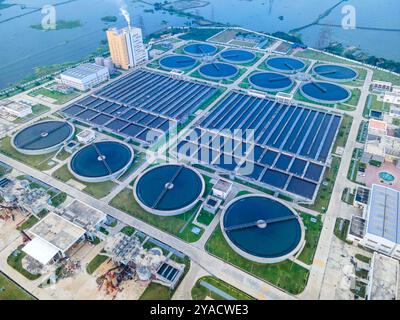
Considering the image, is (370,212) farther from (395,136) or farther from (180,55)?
(180,55)

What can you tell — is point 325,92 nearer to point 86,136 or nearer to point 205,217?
point 205,217

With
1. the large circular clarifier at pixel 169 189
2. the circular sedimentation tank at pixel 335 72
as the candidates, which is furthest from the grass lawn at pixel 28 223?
the circular sedimentation tank at pixel 335 72

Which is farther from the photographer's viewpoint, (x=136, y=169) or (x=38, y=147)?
(x=38, y=147)

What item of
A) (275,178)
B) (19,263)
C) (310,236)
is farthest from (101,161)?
(310,236)

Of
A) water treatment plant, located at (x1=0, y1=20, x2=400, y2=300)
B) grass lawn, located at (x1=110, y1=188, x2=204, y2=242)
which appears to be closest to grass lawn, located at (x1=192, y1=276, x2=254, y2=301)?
water treatment plant, located at (x1=0, y1=20, x2=400, y2=300)

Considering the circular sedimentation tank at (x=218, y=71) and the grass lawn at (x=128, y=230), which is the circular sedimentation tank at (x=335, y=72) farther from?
the grass lawn at (x=128, y=230)

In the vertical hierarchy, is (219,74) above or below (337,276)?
above
